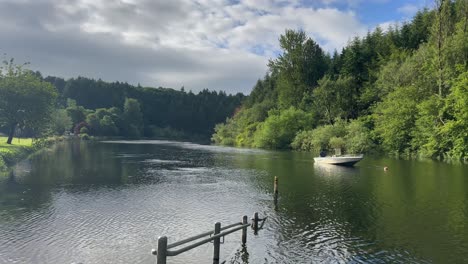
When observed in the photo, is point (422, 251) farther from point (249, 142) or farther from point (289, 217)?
point (249, 142)

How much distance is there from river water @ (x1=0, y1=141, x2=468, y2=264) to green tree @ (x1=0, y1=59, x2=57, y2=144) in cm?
3413

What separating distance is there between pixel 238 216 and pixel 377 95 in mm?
79765

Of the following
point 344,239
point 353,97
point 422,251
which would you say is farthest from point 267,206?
point 353,97

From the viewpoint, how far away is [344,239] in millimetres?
18766

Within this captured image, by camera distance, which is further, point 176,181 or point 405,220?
point 176,181

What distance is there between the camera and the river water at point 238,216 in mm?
16641

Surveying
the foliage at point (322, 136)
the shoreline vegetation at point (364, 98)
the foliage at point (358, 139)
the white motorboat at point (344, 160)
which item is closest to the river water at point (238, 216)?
the white motorboat at point (344, 160)

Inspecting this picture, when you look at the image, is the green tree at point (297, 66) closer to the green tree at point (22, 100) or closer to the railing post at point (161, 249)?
the green tree at point (22, 100)

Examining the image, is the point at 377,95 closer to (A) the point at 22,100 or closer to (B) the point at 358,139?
(B) the point at 358,139

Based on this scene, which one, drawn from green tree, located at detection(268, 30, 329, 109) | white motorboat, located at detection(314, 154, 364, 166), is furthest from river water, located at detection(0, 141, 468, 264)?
green tree, located at detection(268, 30, 329, 109)

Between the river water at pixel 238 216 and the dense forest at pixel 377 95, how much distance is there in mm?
26747

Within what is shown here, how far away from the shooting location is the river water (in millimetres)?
16641

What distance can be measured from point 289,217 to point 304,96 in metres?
89.5

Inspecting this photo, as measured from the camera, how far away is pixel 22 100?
234 ft
